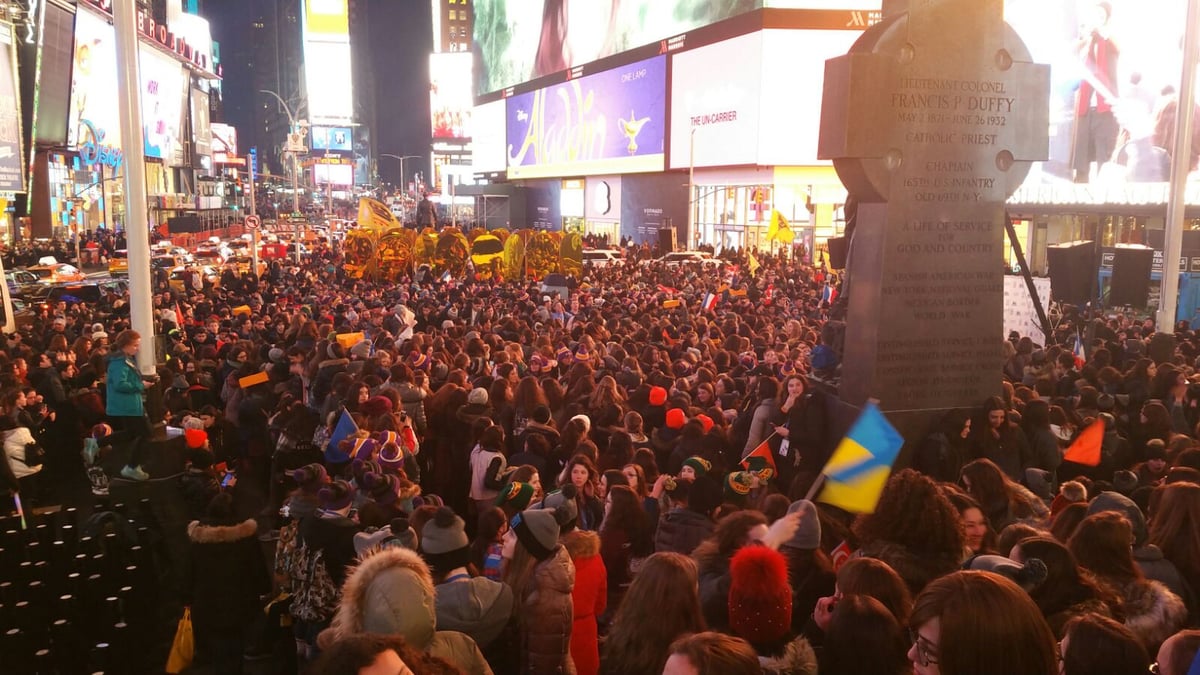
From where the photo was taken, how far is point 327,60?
140500 millimetres

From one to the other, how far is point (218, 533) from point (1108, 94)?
3224 cm

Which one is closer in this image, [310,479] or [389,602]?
[389,602]

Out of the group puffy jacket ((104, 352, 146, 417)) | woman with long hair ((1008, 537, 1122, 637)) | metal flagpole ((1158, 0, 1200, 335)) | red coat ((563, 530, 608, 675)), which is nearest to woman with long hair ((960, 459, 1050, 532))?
woman with long hair ((1008, 537, 1122, 637))

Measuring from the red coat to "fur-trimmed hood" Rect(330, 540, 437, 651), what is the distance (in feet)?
4.09

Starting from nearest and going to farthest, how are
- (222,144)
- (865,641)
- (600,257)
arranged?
1. (865,641)
2. (600,257)
3. (222,144)

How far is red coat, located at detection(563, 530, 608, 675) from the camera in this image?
489 centimetres

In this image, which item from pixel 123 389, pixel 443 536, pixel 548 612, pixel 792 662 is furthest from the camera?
pixel 123 389

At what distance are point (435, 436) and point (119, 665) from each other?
3649 millimetres

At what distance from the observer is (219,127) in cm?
11994

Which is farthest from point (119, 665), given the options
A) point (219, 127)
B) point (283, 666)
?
point (219, 127)

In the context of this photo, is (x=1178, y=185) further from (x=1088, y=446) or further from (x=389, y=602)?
(x=389, y=602)

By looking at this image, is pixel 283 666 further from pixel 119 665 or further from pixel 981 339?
pixel 981 339

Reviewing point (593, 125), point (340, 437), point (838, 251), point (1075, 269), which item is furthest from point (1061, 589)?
point (593, 125)

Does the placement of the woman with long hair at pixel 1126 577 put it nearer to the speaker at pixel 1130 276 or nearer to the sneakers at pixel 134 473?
the sneakers at pixel 134 473
